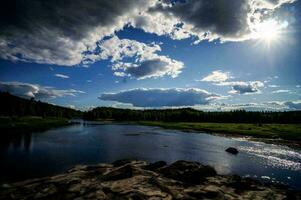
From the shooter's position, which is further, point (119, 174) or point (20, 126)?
point (20, 126)

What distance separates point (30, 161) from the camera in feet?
167

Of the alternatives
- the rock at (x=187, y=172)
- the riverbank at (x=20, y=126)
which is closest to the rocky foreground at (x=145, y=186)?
the rock at (x=187, y=172)

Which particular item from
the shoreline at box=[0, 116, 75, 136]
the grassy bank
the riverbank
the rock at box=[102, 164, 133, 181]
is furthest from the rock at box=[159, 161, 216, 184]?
the riverbank

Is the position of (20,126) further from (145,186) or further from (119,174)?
(145,186)

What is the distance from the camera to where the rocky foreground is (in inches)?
1158

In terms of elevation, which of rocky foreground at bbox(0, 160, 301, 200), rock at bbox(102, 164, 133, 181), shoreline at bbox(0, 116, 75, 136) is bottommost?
rocky foreground at bbox(0, 160, 301, 200)

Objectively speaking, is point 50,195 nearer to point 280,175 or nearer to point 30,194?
point 30,194

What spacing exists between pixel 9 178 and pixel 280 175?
146 ft

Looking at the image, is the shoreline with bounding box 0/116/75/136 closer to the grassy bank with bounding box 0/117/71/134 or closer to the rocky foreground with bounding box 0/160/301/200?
the grassy bank with bounding box 0/117/71/134

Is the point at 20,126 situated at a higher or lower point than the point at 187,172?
higher

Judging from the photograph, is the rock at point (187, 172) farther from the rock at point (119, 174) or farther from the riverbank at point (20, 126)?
the riverbank at point (20, 126)

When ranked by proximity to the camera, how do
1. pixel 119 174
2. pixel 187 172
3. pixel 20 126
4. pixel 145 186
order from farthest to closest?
pixel 20 126 → pixel 187 172 → pixel 119 174 → pixel 145 186

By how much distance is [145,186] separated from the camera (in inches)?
1244

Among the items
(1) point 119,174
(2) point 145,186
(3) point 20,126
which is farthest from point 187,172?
(3) point 20,126
